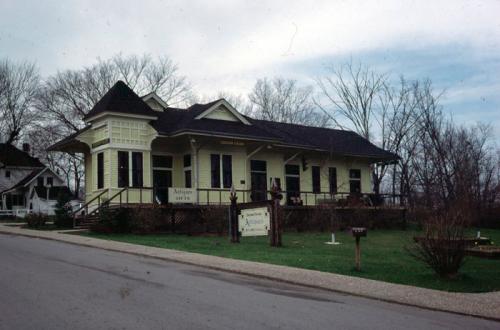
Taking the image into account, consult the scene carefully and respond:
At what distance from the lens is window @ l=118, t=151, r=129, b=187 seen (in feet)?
93.5

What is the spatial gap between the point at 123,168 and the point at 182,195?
3252mm

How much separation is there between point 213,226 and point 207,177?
195 inches

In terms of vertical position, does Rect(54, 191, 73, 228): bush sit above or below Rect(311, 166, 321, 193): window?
below

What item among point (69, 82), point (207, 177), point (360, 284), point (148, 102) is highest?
point (69, 82)

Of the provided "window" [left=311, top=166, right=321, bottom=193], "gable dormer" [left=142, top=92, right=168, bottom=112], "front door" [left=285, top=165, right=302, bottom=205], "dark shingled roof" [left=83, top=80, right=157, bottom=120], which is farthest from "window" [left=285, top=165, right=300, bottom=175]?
"dark shingled roof" [left=83, top=80, right=157, bottom=120]

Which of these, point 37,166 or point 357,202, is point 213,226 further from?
point 37,166

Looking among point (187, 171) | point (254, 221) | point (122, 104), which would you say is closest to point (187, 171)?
point (187, 171)

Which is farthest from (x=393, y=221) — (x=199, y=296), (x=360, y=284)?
(x=199, y=296)

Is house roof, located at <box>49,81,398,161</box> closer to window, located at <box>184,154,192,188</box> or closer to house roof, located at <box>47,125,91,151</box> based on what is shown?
house roof, located at <box>47,125,91,151</box>

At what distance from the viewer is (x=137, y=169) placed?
2903 cm

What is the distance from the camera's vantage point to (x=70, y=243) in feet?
66.1

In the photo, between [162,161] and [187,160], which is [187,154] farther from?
[162,161]

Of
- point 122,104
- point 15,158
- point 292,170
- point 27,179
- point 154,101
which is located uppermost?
point 15,158

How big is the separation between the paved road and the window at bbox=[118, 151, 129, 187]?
1513 centimetres
